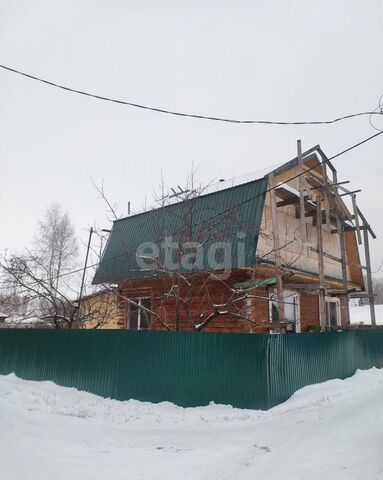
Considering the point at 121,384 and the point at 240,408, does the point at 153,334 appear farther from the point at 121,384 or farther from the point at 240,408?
the point at 240,408

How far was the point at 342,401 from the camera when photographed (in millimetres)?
7273

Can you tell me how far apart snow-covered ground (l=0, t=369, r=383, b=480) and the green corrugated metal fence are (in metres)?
0.28

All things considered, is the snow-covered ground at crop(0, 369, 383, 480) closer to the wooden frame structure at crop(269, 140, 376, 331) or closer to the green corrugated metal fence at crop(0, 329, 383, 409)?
the green corrugated metal fence at crop(0, 329, 383, 409)

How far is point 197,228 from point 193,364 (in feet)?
17.2

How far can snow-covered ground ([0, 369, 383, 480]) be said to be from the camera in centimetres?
420

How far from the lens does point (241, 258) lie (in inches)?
418

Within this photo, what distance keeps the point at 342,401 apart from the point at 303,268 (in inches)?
242

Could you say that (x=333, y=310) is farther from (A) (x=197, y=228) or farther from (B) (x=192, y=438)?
(B) (x=192, y=438)

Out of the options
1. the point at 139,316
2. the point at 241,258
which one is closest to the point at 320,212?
the point at 241,258

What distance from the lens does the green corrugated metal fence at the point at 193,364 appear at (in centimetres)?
708

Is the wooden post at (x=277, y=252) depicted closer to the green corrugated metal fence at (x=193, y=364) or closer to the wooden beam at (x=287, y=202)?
the wooden beam at (x=287, y=202)

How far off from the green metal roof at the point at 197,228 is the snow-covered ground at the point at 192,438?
3.71 meters

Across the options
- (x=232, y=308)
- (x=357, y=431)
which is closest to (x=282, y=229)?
(x=232, y=308)
